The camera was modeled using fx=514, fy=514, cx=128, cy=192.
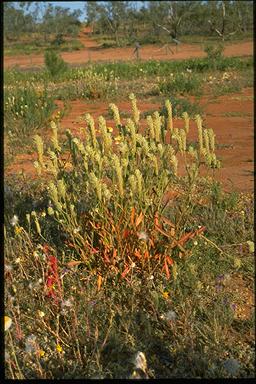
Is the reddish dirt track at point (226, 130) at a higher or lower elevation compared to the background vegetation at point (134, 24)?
lower

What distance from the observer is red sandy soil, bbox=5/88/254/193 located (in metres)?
4.35

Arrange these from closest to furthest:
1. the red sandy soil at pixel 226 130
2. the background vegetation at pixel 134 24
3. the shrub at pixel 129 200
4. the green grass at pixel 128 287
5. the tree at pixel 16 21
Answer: the green grass at pixel 128 287 < the shrub at pixel 129 200 < the red sandy soil at pixel 226 130 < the background vegetation at pixel 134 24 < the tree at pixel 16 21

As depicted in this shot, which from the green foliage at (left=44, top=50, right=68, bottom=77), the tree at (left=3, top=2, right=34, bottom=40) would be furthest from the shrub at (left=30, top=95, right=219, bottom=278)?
the tree at (left=3, top=2, right=34, bottom=40)

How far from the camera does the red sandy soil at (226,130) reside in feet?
14.3

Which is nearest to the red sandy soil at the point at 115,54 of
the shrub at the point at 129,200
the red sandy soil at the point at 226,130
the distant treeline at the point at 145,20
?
the distant treeline at the point at 145,20

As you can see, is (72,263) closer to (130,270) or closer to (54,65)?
(130,270)

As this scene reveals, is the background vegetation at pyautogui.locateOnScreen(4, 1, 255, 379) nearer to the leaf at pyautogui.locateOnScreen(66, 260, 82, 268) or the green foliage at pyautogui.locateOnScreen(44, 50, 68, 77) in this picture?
the leaf at pyautogui.locateOnScreen(66, 260, 82, 268)

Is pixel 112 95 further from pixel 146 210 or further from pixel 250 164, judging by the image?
pixel 146 210

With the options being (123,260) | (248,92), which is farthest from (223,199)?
(248,92)

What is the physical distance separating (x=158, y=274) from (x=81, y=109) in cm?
707

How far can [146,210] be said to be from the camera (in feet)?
8.60

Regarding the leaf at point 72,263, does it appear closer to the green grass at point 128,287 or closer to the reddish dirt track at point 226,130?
the green grass at point 128,287

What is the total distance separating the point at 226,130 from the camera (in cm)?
657

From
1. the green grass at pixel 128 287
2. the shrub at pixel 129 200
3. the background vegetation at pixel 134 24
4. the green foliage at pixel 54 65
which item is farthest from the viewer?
the background vegetation at pixel 134 24
